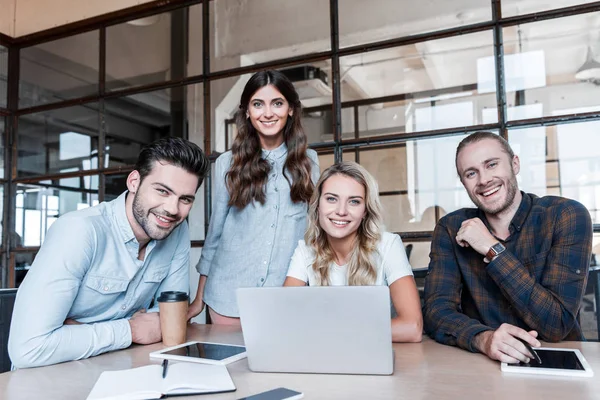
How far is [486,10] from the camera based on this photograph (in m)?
2.51

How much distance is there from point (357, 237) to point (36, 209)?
3052 millimetres

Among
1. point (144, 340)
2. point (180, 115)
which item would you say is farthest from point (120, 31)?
point (144, 340)

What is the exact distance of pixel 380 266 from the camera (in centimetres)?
157

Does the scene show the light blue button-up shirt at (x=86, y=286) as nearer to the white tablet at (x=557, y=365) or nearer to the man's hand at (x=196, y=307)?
the man's hand at (x=196, y=307)

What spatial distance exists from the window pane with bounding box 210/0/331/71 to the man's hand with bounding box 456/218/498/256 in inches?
67.7

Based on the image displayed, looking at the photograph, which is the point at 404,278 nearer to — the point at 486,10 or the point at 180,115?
the point at 486,10

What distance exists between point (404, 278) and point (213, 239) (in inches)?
30.7

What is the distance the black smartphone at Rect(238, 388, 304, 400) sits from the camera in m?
0.82

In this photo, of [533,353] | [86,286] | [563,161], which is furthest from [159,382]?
[563,161]

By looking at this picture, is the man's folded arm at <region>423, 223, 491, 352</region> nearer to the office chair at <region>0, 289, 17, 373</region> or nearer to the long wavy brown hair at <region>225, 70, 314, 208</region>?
the long wavy brown hair at <region>225, 70, 314, 208</region>

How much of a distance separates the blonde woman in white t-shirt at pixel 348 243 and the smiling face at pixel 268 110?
289 millimetres

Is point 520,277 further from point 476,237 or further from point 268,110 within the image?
A: point 268,110

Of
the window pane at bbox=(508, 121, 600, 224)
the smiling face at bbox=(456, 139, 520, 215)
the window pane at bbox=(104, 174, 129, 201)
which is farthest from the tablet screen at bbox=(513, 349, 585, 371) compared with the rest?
the window pane at bbox=(104, 174, 129, 201)

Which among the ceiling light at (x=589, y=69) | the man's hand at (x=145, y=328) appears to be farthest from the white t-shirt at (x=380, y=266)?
the ceiling light at (x=589, y=69)
